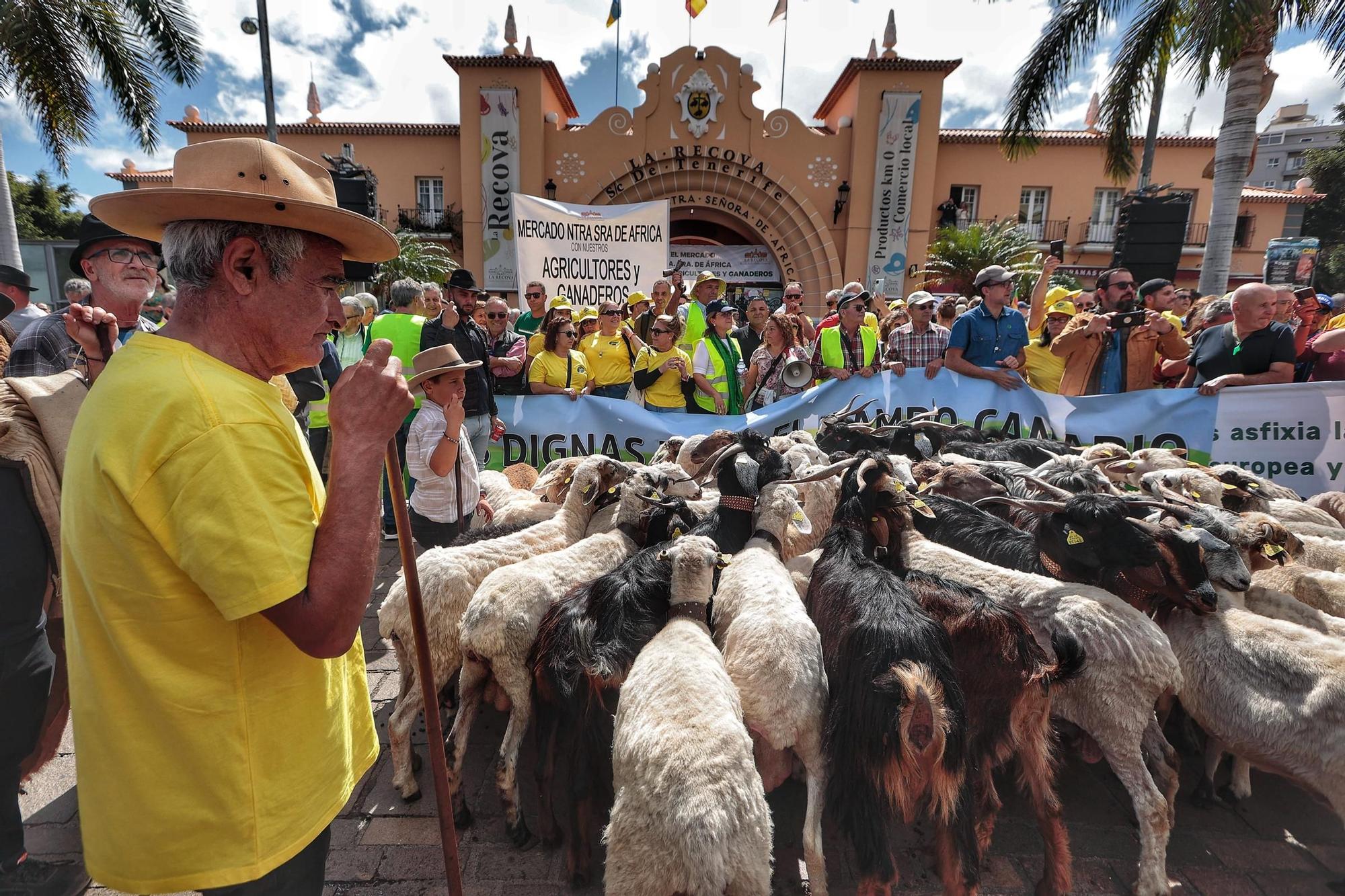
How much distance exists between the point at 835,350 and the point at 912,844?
5019mm

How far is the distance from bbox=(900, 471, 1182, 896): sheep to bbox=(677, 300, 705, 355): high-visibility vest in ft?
19.9

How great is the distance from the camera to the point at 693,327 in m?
8.45

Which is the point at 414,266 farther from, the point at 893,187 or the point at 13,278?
the point at 893,187

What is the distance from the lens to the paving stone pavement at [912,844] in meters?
2.54

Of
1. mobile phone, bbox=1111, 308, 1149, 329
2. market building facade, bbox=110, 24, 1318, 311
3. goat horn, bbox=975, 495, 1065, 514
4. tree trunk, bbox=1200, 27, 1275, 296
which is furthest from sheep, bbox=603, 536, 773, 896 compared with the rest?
market building facade, bbox=110, 24, 1318, 311

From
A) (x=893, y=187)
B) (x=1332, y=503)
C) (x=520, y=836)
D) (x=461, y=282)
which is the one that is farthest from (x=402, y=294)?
(x=893, y=187)

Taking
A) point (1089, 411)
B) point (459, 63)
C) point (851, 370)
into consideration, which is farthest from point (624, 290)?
point (459, 63)

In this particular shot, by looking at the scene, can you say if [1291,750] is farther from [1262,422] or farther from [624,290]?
[624,290]

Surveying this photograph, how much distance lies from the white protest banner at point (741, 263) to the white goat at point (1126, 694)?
2091cm

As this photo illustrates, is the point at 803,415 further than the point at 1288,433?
Yes

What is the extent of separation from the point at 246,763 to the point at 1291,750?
3617 millimetres

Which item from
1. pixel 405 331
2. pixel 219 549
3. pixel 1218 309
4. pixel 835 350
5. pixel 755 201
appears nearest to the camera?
pixel 219 549

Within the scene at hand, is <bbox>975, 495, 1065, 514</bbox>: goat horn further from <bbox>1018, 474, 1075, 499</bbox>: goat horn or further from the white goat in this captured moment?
the white goat

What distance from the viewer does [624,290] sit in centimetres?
1116
